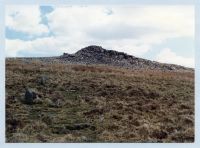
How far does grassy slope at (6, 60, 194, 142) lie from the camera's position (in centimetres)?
1152

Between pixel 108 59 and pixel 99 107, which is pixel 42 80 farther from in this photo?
pixel 108 59

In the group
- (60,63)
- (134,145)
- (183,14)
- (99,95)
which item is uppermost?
(183,14)

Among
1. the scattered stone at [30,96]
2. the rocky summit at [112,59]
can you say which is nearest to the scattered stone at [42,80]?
the scattered stone at [30,96]

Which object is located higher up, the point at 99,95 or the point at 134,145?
the point at 99,95

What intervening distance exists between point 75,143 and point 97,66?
4.23 m

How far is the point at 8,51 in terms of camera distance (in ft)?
41.9

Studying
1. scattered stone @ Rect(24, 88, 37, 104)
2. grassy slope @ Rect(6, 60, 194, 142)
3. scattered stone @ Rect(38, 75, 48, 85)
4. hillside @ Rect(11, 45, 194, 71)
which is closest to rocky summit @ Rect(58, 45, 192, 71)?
hillside @ Rect(11, 45, 194, 71)

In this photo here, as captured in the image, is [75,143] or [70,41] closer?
[75,143]

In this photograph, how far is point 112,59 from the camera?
1478 centimetres

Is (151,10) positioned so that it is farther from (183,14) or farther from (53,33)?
(53,33)

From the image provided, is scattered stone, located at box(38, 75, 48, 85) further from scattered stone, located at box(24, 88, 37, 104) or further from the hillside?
the hillside

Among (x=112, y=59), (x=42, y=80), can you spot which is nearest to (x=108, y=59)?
(x=112, y=59)

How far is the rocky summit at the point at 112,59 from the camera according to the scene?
45.6ft

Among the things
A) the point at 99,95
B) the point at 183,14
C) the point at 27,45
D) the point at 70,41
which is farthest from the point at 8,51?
the point at 183,14
